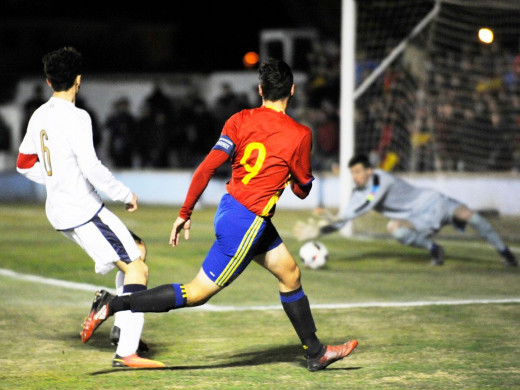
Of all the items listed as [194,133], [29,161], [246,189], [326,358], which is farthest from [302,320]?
[194,133]

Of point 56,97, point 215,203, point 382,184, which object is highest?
point 56,97

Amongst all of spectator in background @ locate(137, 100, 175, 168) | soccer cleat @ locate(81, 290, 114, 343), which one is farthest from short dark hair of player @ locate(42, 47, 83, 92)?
spectator in background @ locate(137, 100, 175, 168)

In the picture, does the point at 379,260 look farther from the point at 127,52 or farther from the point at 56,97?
the point at 127,52

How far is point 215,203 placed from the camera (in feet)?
65.9

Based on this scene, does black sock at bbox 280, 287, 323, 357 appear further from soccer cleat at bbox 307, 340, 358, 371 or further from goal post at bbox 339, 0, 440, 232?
goal post at bbox 339, 0, 440, 232

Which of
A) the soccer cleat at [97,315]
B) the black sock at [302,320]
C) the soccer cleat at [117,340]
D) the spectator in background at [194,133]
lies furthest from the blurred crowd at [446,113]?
the soccer cleat at [97,315]

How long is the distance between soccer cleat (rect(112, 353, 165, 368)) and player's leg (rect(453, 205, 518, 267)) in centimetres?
595

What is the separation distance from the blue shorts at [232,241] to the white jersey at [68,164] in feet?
2.03

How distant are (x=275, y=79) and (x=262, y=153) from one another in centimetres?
43

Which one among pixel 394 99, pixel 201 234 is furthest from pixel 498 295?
pixel 394 99

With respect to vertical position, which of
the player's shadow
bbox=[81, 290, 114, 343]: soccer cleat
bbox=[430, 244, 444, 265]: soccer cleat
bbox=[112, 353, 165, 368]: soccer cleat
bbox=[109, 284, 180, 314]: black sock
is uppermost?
bbox=[109, 284, 180, 314]: black sock

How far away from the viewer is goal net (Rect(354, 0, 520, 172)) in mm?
16203

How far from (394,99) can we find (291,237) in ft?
13.7

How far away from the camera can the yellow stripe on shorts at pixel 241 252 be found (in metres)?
5.67
